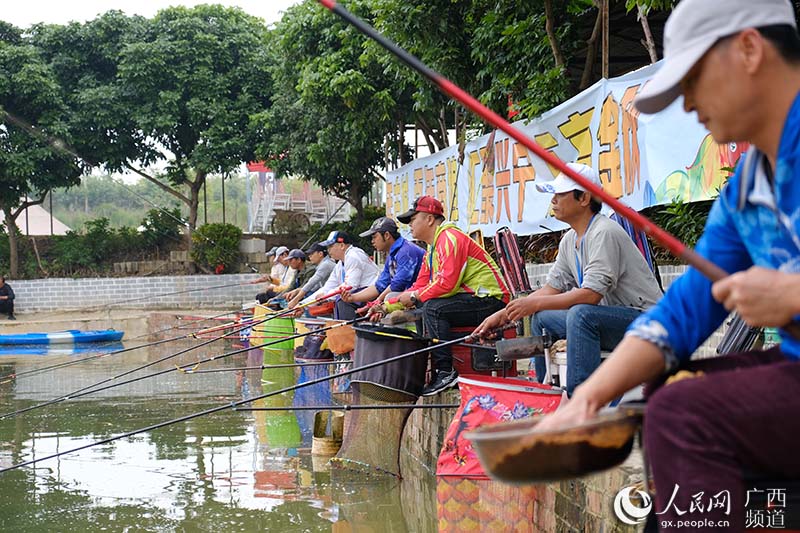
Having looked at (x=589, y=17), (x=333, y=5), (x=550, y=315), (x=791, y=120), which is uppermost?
(x=589, y=17)

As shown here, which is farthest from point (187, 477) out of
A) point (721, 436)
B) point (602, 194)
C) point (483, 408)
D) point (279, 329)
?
point (279, 329)

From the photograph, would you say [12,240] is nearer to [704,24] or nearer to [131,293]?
[131,293]

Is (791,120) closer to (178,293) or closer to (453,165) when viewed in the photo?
(453,165)

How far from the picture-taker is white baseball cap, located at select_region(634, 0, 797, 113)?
1659 millimetres

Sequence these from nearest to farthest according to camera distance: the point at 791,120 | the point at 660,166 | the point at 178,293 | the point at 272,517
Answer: the point at 791,120, the point at 272,517, the point at 660,166, the point at 178,293

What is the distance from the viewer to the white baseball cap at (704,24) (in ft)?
5.44

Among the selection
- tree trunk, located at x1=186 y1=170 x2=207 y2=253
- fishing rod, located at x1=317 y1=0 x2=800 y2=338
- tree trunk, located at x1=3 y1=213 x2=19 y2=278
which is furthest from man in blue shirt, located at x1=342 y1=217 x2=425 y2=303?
tree trunk, located at x1=3 y1=213 x2=19 y2=278

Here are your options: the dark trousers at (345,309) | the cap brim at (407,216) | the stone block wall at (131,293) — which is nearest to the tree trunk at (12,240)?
the stone block wall at (131,293)

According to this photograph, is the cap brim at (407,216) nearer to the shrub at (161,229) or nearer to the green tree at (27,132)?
the green tree at (27,132)

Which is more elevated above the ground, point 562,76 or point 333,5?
point 562,76

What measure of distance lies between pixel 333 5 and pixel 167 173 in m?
25.3

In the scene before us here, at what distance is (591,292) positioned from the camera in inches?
170

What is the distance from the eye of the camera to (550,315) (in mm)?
4844

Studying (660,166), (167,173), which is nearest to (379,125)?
(167,173)
